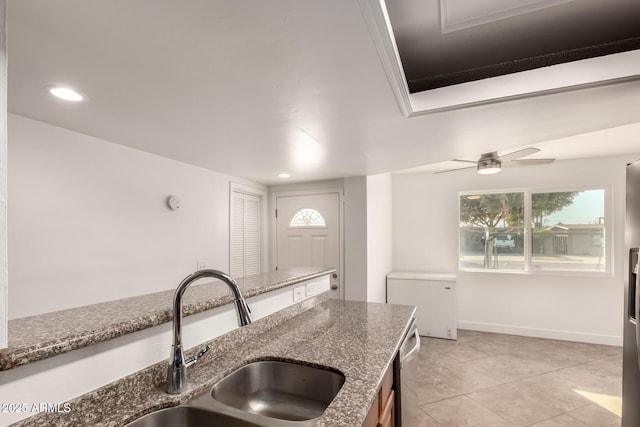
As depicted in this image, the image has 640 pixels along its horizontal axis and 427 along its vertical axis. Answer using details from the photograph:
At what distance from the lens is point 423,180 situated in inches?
185

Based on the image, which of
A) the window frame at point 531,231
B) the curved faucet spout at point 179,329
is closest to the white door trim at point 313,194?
the window frame at point 531,231

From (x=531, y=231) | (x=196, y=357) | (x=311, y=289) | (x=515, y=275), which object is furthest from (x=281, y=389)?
(x=531, y=231)

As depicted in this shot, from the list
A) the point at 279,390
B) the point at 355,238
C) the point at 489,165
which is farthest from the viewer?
the point at 355,238

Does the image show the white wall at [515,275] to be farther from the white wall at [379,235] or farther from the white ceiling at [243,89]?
the white ceiling at [243,89]

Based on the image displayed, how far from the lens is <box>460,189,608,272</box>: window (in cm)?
389

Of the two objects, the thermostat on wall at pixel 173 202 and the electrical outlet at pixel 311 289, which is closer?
the electrical outlet at pixel 311 289

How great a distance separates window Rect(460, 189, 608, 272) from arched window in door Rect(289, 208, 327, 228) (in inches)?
88.7

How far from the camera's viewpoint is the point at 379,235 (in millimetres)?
4090

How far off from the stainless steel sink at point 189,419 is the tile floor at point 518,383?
2.01 m

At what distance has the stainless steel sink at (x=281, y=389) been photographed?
114cm

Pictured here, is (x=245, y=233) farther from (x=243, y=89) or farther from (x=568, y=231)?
(x=568, y=231)

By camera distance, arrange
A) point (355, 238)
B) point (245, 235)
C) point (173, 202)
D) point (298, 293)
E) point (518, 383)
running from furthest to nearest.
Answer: point (245, 235), point (355, 238), point (518, 383), point (173, 202), point (298, 293)

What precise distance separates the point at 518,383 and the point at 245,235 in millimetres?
3303

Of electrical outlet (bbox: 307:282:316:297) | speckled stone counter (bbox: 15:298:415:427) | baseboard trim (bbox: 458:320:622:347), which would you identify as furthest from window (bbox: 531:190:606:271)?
electrical outlet (bbox: 307:282:316:297)
